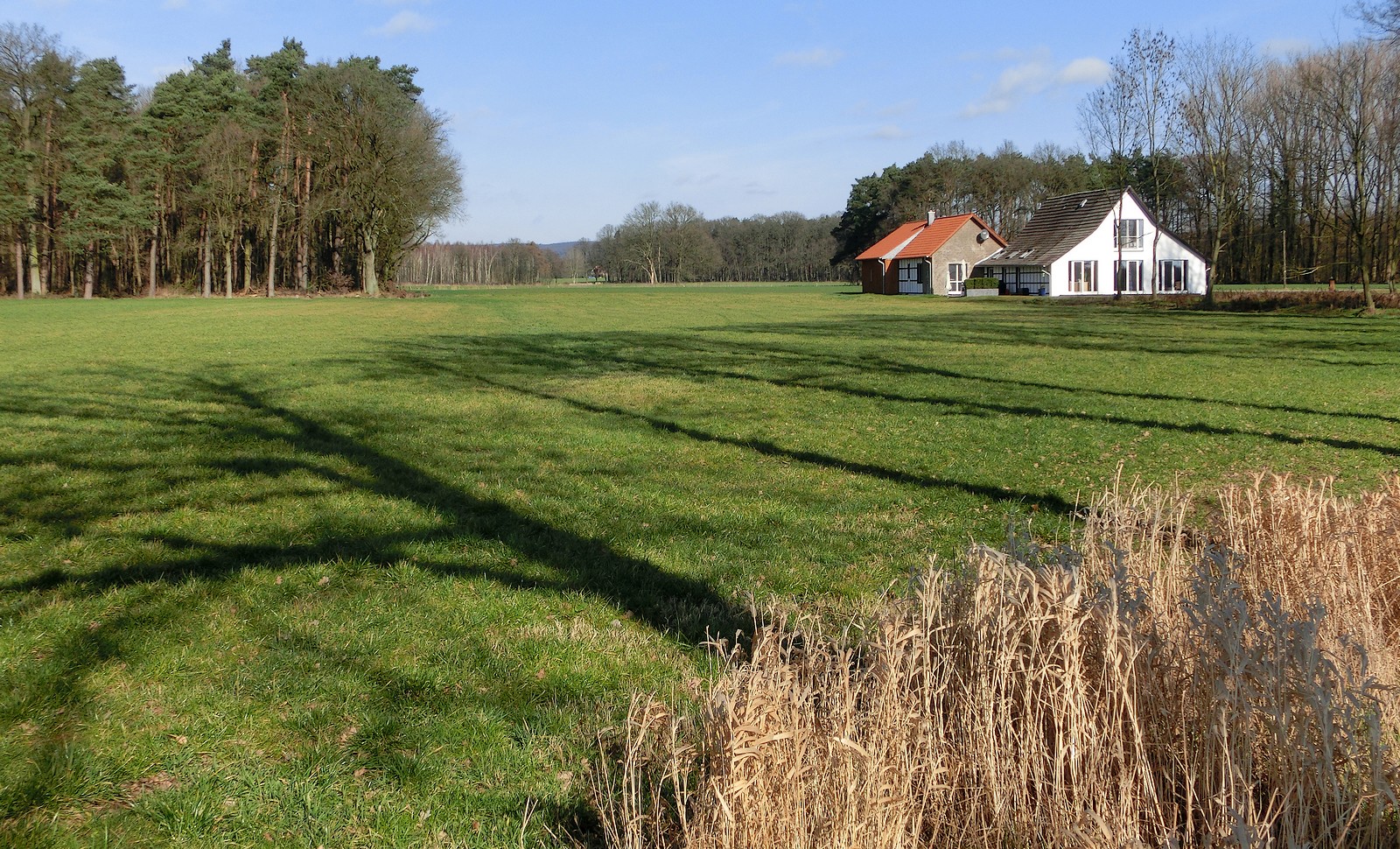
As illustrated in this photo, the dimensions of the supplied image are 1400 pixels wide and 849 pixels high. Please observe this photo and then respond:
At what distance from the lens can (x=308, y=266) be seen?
241ft

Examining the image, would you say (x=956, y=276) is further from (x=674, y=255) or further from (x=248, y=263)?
(x=674, y=255)

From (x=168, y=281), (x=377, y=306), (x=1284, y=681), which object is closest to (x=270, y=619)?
(x=1284, y=681)

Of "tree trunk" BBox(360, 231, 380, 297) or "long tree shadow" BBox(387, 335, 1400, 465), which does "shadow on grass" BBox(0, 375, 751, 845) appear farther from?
"tree trunk" BBox(360, 231, 380, 297)

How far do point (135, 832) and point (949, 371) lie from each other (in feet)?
57.2

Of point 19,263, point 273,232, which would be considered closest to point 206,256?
point 273,232

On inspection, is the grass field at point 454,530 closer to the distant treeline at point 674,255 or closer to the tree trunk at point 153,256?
the tree trunk at point 153,256

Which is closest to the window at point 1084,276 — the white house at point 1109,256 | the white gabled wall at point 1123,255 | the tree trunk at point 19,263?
the white house at point 1109,256

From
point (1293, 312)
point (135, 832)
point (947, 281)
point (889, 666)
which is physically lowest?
point (135, 832)

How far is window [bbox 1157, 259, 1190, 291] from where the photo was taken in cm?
6312

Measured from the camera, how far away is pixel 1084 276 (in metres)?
64.1

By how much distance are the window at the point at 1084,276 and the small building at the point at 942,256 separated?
25.9ft

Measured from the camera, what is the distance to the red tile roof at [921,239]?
7288 cm

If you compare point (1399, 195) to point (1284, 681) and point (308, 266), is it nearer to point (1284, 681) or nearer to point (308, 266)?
point (1284, 681)

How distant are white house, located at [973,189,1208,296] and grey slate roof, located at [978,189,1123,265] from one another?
0.24 ft
